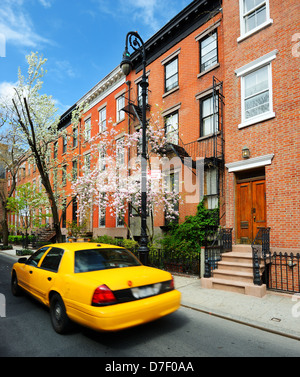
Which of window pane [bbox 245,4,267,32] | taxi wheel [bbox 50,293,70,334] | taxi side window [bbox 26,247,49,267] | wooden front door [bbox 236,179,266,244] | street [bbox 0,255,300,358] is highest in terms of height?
window pane [bbox 245,4,267,32]

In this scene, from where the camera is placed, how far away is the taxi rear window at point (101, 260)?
4707 millimetres

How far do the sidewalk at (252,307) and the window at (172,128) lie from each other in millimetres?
7862

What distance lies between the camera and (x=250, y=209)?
9.80 metres

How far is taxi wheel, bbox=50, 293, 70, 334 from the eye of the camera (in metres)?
4.39

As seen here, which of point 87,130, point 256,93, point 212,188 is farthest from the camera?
point 87,130

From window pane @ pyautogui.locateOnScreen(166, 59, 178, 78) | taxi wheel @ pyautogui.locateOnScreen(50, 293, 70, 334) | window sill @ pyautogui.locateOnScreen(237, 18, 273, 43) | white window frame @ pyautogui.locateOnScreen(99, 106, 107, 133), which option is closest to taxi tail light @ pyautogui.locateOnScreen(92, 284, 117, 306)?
taxi wheel @ pyautogui.locateOnScreen(50, 293, 70, 334)

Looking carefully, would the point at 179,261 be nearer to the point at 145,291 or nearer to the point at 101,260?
the point at 101,260

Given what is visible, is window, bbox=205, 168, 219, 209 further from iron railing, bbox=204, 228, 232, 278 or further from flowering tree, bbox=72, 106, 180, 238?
iron railing, bbox=204, 228, 232, 278

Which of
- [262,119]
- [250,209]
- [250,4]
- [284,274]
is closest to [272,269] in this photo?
[284,274]

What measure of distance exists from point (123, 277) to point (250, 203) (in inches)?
274

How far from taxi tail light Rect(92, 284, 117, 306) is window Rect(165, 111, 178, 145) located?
34.9ft

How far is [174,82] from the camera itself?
14.6 meters
